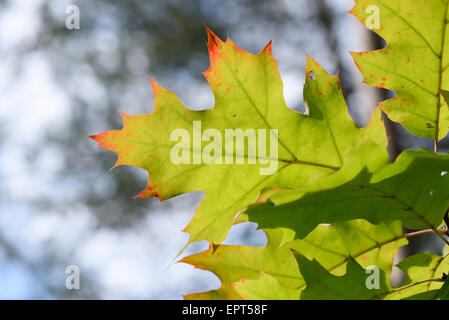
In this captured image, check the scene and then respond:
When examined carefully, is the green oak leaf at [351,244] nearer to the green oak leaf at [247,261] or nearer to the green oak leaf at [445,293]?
the green oak leaf at [247,261]

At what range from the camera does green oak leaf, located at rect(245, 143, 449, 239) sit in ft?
1.18

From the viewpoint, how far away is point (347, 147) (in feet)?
1.67

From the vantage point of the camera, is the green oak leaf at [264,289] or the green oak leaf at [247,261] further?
the green oak leaf at [247,261]

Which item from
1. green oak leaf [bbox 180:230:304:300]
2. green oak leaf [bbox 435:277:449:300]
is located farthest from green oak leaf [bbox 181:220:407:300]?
green oak leaf [bbox 435:277:449:300]

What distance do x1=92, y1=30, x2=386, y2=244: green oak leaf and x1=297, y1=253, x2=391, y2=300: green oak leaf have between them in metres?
0.09

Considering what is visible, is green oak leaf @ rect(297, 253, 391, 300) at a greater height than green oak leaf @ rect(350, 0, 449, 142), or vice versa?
green oak leaf @ rect(350, 0, 449, 142)

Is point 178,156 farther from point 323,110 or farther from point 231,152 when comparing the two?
point 323,110

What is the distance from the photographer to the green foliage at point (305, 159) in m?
0.45

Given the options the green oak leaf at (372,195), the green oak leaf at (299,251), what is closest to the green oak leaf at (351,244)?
the green oak leaf at (299,251)

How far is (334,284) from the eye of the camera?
0.45 meters

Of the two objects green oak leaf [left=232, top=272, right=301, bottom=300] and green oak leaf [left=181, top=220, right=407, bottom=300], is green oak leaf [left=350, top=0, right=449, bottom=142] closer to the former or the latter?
green oak leaf [left=181, top=220, right=407, bottom=300]

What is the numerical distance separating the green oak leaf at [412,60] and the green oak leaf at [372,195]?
0.14m
